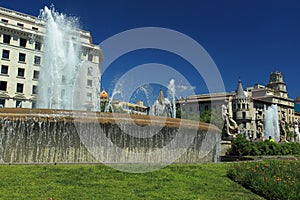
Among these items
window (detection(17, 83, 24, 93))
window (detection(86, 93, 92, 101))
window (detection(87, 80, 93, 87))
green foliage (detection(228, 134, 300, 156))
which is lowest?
green foliage (detection(228, 134, 300, 156))

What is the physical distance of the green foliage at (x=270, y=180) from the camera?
6797 millimetres

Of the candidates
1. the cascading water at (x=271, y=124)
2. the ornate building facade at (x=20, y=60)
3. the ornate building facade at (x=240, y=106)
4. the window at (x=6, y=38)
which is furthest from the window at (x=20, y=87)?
the cascading water at (x=271, y=124)

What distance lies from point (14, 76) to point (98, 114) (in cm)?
3729

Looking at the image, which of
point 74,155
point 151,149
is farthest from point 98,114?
point 151,149

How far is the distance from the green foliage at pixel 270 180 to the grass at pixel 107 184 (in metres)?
0.27

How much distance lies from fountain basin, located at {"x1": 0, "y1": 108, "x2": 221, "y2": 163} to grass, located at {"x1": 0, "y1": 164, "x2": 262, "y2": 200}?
1.95 m

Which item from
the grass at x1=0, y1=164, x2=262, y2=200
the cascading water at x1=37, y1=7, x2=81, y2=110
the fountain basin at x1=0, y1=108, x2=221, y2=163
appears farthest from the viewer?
the cascading water at x1=37, y1=7, x2=81, y2=110

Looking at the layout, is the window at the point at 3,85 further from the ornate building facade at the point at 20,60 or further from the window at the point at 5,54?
the window at the point at 5,54

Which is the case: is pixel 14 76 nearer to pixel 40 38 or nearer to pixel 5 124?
pixel 40 38

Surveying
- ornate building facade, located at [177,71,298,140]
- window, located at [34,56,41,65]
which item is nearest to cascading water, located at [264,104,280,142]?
ornate building facade, located at [177,71,298,140]

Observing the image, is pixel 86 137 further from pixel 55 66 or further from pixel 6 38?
pixel 6 38

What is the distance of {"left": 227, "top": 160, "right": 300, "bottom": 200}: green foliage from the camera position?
6797 mm

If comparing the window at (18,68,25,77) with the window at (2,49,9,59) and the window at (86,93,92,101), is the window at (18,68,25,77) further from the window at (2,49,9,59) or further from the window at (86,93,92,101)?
the window at (86,93,92,101)

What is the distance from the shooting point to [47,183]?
696cm
